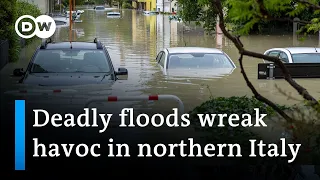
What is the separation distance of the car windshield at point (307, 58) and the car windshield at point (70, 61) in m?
7.70

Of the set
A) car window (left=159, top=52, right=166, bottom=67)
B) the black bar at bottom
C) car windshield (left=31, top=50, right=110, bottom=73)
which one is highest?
car windshield (left=31, top=50, right=110, bottom=73)

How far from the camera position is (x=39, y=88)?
11914 mm

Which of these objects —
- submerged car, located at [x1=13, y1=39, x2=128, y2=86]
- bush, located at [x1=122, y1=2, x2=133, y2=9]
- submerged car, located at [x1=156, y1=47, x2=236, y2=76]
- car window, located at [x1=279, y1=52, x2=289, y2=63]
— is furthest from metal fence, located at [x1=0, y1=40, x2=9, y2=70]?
bush, located at [x1=122, y1=2, x2=133, y2=9]

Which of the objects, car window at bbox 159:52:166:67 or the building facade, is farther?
the building facade

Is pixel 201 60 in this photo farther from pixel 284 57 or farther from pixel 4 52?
pixel 4 52

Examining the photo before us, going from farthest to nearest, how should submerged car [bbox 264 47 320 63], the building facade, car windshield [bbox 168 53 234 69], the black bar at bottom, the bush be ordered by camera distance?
the bush, the building facade, submerged car [bbox 264 47 320 63], the black bar at bottom, car windshield [bbox 168 53 234 69]

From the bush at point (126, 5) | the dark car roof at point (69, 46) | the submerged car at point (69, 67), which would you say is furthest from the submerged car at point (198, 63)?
the bush at point (126, 5)

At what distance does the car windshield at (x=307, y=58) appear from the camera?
18.4 m

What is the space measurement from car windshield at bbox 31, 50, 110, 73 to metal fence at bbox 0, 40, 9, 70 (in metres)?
8.66

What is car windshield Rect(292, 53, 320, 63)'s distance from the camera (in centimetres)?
1844

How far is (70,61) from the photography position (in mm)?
12695

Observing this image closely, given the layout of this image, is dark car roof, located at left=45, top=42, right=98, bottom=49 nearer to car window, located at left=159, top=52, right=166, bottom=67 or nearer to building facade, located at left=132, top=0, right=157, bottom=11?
car window, located at left=159, top=52, right=166, bottom=67

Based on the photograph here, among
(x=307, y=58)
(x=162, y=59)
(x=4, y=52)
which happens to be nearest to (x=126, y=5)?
(x=4, y=52)

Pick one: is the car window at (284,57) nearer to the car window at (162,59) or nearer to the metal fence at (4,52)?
the car window at (162,59)
